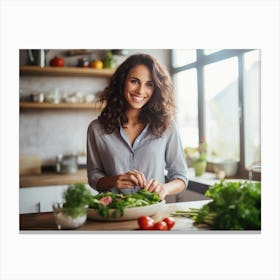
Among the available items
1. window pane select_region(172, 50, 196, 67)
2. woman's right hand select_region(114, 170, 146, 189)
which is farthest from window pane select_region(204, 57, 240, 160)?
woman's right hand select_region(114, 170, 146, 189)

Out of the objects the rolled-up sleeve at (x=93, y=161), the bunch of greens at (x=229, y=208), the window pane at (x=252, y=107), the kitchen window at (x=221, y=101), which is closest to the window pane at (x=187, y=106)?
the kitchen window at (x=221, y=101)

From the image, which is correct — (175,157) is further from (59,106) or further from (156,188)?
(59,106)

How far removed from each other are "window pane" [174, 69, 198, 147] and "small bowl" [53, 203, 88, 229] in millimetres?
789

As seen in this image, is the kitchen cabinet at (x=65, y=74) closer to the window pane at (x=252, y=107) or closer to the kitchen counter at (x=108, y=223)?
the kitchen counter at (x=108, y=223)

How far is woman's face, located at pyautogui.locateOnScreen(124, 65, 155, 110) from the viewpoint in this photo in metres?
2.28

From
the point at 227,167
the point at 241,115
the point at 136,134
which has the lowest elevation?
the point at 227,167

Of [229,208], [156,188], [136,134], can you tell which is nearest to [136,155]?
[136,134]

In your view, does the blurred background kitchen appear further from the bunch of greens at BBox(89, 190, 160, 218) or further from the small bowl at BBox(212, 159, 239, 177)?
the bunch of greens at BBox(89, 190, 160, 218)

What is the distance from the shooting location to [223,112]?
101 inches

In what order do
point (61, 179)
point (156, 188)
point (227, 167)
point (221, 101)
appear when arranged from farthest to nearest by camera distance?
point (61, 179), point (221, 101), point (227, 167), point (156, 188)

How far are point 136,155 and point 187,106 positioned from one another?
524mm

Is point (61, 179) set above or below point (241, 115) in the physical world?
below

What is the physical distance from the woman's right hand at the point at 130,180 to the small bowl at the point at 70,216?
1.11 ft
